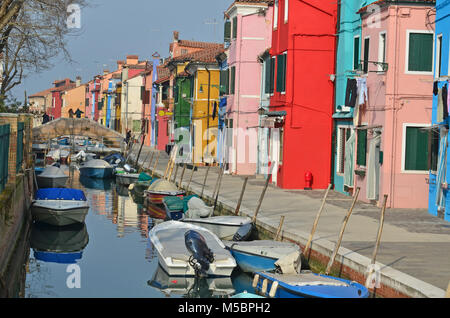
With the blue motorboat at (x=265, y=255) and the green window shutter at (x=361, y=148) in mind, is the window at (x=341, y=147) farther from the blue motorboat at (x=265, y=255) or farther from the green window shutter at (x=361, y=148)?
the blue motorboat at (x=265, y=255)

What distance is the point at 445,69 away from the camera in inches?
794

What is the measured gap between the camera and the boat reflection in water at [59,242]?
1995 centimetres

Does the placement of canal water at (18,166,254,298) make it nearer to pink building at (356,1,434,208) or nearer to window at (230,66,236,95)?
pink building at (356,1,434,208)

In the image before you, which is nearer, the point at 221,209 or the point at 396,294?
the point at 396,294

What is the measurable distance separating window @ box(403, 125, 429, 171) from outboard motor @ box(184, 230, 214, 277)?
9216 millimetres

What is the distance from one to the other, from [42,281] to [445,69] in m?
11.8

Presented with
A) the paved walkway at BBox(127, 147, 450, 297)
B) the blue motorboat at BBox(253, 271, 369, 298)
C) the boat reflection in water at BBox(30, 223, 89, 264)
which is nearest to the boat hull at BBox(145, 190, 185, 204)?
the paved walkway at BBox(127, 147, 450, 297)

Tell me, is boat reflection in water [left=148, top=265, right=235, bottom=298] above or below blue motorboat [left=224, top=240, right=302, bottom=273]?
below

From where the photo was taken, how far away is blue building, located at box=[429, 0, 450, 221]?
20047mm

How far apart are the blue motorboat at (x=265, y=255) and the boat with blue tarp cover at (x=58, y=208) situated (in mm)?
7731

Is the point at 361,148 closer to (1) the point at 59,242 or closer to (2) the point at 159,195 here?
(2) the point at 159,195

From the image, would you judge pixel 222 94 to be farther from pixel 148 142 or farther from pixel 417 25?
pixel 148 142

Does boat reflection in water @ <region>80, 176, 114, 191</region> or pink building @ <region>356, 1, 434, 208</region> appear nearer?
pink building @ <region>356, 1, 434, 208</region>

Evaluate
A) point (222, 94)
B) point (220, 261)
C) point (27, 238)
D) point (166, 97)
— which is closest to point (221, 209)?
point (27, 238)
